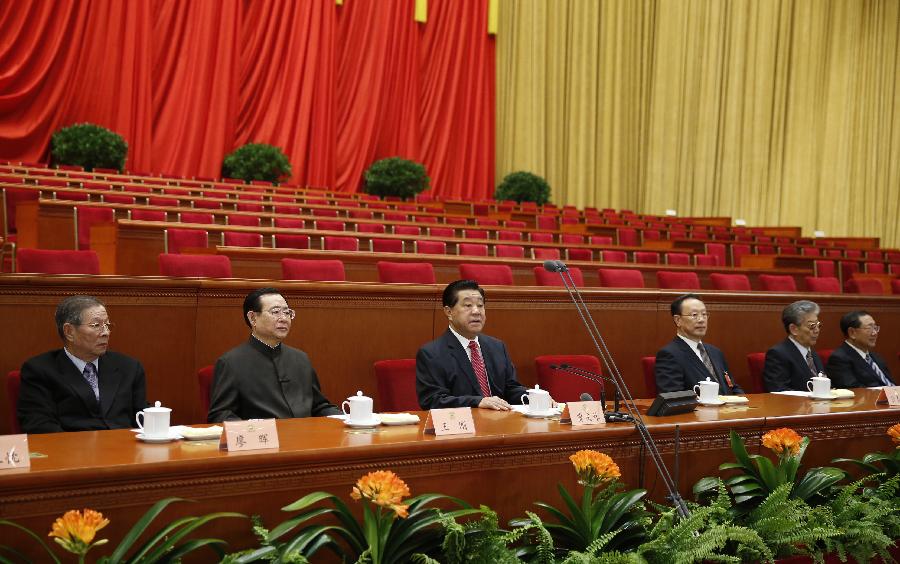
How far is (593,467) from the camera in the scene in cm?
216

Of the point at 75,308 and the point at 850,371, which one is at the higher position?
the point at 75,308

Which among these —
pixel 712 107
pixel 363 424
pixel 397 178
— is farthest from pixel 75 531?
pixel 712 107

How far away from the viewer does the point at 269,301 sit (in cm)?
294

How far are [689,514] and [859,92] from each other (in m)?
11.6

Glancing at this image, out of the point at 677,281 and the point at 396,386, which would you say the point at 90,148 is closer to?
the point at 677,281

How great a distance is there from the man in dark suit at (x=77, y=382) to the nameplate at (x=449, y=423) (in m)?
1.04

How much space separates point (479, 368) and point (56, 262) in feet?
5.31

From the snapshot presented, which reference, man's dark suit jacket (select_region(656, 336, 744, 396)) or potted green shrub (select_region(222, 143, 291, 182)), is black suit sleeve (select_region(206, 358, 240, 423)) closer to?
man's dark suit jacket (select_region(656, 336, 744, 396))

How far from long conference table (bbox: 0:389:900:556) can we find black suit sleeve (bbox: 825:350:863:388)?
136cm

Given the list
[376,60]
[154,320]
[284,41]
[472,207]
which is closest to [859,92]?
[472,207]

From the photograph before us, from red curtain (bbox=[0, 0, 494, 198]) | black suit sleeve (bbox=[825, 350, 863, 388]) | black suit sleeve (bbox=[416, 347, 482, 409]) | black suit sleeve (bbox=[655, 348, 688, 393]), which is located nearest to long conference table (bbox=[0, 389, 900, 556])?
black suit sleeve (bbox=[416, 347, 482, 409])

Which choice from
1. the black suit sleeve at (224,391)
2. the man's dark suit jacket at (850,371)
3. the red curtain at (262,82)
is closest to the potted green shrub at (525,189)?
the red curtain at (262,82)

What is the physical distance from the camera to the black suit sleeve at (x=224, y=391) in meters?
2.81

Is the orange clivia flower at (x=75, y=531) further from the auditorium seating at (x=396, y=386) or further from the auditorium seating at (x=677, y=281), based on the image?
the auditorium seating at (x=677, y=281)
